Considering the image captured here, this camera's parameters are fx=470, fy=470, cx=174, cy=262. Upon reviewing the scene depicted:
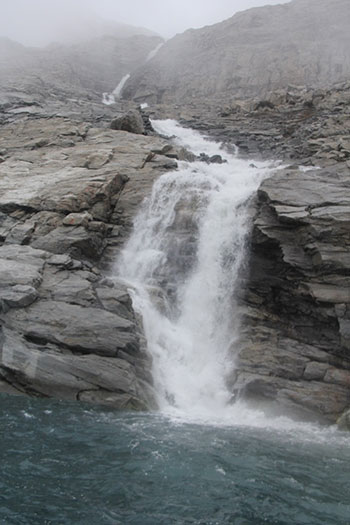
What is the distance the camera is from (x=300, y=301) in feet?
73.6

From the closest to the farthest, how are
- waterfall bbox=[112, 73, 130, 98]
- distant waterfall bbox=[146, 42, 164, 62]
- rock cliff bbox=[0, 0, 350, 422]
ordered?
rock cliff bbox=[0, 0, 350, 422]
waterfall bbox=[112, 73, 130, 98]
distant waterfall bbox=[146, 42, 164, 62]

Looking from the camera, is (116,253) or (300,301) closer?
(300,301)

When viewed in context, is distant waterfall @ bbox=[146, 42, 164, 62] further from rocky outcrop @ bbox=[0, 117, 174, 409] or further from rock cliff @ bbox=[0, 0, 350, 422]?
rocky outcrop @ bbox=[0, 117, 174, 409]

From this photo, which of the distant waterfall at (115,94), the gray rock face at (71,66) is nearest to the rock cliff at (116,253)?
the gray rock face at (71,66)

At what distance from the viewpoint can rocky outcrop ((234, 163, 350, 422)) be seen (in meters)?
20.1

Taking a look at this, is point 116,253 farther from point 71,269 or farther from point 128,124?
point 128,124

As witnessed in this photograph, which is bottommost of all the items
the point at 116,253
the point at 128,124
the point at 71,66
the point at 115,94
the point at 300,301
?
the point at 300,301

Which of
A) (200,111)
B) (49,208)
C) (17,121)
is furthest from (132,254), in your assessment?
(200,111)

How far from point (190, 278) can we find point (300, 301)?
582cm

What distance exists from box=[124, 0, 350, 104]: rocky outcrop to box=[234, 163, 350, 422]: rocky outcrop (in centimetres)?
4599

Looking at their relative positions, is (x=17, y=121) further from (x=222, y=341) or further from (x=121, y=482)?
(x=121, y=482)

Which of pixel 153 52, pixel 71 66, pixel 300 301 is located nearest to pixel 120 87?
pixel 71 66

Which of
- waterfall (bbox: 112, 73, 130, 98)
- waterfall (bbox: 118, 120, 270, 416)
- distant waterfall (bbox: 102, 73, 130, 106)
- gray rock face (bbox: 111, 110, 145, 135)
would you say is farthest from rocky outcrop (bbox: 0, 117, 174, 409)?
waterfall (bbox: 112, 73, 130, 98)

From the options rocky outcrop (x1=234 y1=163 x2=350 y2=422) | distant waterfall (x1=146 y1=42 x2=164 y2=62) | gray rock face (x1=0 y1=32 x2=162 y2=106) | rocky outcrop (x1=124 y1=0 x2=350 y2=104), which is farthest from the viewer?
distant waterfall (x1=146 y1=42 x2=164 y2=62)
